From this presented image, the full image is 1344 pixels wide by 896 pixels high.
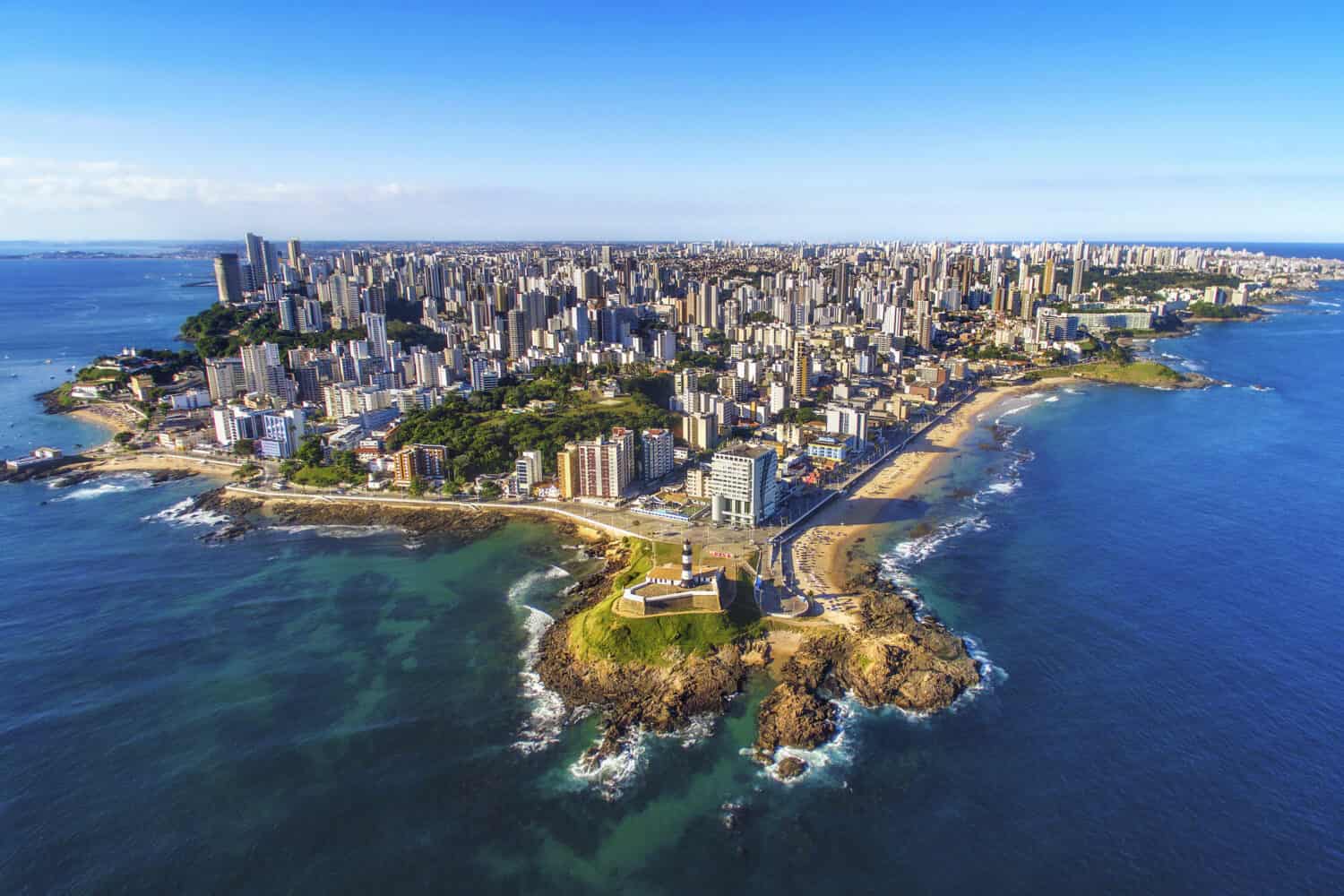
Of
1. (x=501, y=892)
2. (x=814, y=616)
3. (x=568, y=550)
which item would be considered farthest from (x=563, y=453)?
(x=501, y=892)

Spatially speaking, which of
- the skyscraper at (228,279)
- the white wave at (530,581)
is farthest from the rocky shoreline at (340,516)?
the skyscraper at (228,279)

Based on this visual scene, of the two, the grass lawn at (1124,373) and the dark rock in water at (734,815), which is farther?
the grass lawn at (1124,373)

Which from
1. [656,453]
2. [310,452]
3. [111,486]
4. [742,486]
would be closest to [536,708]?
[742,486]

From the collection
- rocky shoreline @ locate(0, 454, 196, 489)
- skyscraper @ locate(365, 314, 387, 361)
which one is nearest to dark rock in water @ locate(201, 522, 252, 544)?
rocky shoreline @ locate(0, 454, 196, 489)

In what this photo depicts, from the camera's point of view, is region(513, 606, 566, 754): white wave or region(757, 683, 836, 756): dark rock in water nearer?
region(757, 683, 836, 756): dark rock in water

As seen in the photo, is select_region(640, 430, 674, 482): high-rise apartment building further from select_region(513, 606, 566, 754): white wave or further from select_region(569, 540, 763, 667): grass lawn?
select_region(513, 606, 566, 754): white wave

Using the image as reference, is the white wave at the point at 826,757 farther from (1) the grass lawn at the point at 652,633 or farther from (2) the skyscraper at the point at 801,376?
(2) the skyscraper at the point at 801,376
